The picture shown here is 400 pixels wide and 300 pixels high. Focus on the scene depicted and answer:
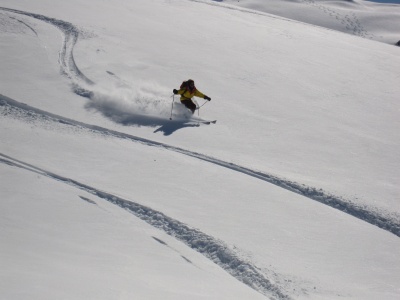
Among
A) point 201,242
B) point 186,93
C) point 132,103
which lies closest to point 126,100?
point 132,103

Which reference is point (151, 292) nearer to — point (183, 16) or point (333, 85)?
point (333, 85)

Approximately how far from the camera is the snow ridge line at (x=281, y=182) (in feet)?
26.7

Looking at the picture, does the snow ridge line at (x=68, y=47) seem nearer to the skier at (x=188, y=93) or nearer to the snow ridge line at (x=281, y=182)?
the snow ridge line at (x=281, y=182)

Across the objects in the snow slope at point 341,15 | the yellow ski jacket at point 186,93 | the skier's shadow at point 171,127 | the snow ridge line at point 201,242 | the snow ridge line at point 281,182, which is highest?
the snow slope at point 341,15

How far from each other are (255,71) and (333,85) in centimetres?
270

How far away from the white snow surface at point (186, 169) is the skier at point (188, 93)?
1.18 feet

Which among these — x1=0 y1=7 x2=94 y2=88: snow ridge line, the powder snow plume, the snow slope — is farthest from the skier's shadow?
the snow slope

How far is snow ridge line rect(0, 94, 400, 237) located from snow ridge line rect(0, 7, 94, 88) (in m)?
1.84

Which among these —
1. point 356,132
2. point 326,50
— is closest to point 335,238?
point 356,132

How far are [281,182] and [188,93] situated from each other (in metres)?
3.93

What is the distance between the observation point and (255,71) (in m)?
15.6

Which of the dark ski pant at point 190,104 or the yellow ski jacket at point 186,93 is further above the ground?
the yellow ski jacket at point 186,93

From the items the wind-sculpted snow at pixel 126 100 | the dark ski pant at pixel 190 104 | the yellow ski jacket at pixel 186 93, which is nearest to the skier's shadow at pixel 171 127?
the wind-sculpted snow at pixel 126 100

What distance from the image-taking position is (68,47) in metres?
15.2
